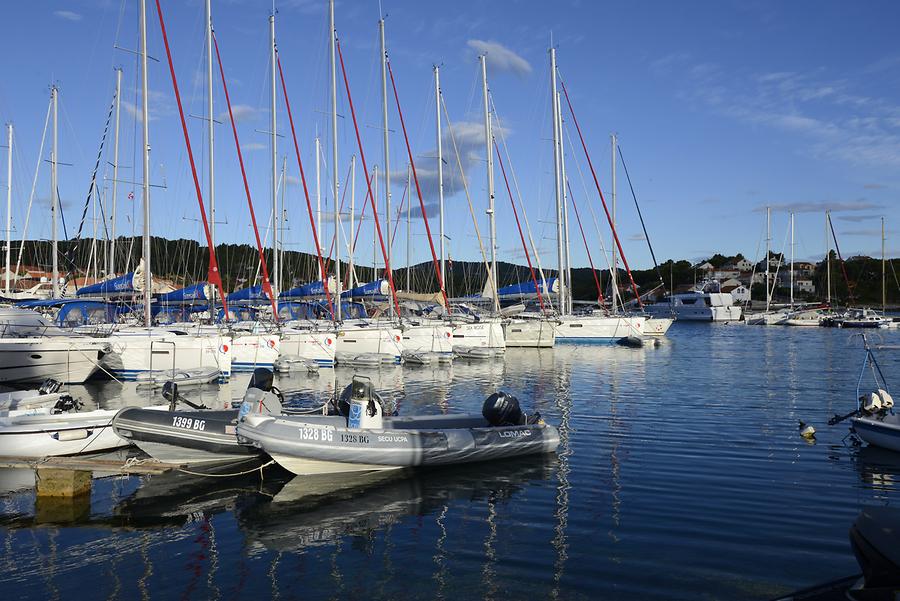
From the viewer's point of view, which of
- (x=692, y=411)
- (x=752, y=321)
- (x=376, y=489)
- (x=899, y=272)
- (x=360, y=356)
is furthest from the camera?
(x=899, y=272)

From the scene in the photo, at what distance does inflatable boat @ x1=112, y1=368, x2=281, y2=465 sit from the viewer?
13.0 metres

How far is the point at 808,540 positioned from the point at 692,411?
423 inches

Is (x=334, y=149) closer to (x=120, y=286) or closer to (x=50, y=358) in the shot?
(x=120, y=286)

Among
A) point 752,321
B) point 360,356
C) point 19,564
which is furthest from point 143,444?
point 752,321

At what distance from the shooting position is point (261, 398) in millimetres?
13273

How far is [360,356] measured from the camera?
1340 inches

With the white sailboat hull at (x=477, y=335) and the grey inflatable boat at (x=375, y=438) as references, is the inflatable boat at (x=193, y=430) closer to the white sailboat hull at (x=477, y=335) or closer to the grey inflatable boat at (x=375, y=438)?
the grey inflatable boat at (x=375, y=438)

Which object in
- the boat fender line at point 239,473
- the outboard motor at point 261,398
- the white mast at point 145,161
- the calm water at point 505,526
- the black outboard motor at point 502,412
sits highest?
the white mast at point 145,161

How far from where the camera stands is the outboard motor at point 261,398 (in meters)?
13.1

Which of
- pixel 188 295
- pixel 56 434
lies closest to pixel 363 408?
pixel 56 434

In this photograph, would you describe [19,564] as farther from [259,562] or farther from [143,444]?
[143,444]

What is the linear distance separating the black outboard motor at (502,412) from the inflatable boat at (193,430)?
179 inches

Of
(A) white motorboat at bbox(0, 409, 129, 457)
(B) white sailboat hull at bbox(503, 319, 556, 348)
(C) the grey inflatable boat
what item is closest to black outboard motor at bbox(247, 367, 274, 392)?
(C) the grey inflatable boat

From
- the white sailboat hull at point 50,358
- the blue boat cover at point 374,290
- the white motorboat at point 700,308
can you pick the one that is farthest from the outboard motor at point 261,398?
the white motorboat at point 700,308
